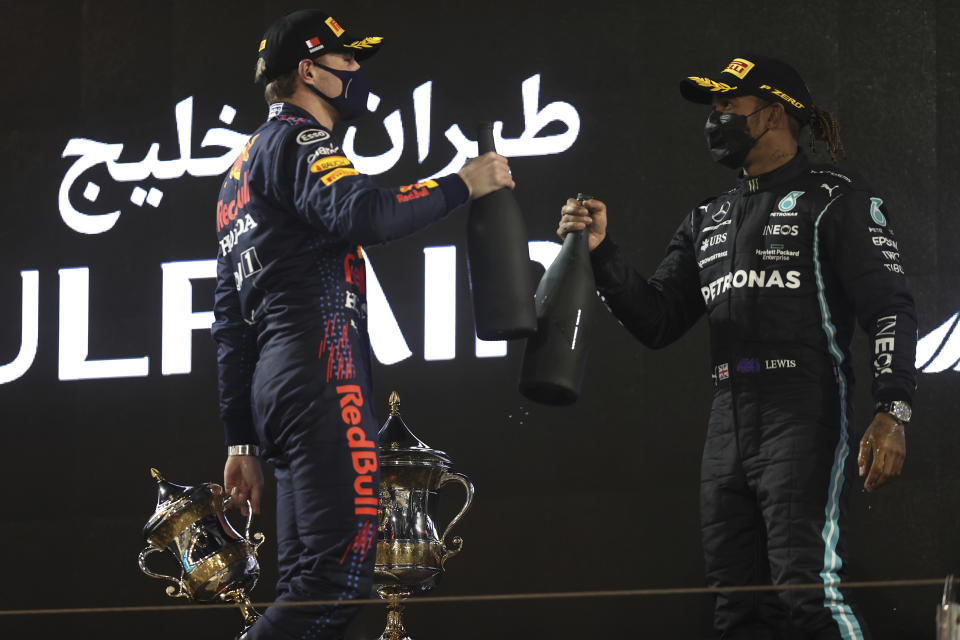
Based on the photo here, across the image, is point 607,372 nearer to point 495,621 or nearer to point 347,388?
point 495,621

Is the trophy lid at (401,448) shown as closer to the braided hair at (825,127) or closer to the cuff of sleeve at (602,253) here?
the cuff of sleeve at (602,253)

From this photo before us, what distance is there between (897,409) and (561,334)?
2.17ft

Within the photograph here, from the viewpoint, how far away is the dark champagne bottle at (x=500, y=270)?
2.43 m

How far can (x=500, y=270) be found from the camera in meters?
2.45

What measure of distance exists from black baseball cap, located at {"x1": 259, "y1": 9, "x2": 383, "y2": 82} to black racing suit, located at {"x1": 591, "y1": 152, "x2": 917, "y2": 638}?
0.73 metres

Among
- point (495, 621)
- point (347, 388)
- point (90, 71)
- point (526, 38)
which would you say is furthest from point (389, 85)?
point (347, 388)

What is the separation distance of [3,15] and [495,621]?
8.95 feet

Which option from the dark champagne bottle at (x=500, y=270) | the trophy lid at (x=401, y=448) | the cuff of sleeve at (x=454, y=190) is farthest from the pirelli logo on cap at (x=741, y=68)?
the trophy lid at (x=401, y=448)

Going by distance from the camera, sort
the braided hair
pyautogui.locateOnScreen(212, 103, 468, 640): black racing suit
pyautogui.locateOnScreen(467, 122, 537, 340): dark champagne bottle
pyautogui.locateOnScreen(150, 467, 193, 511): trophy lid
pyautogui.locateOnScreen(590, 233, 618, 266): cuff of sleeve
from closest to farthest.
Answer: pyautogui.locateOnScreen(212, 103, 468, 640): black racing suit → pyautogui.locateOnScreen(467, 122, 537, 340): dark champagne bottle → pyautogui.locateOnScreen(590, 233, 618, 266): cuff of sleeve → the braided hair → pyautogui.locateOnScreen(150, 467, 193, 511): trophy lid

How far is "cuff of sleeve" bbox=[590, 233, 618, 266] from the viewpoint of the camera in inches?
110

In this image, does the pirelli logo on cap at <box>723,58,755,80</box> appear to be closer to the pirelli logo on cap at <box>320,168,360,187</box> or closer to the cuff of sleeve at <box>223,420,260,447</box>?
the pirelli logo on cap at <box>320,168,360,187</box>

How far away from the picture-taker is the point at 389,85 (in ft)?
14.0

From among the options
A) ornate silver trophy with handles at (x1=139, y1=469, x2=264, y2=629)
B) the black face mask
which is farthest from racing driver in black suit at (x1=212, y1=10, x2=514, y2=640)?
the black face mask

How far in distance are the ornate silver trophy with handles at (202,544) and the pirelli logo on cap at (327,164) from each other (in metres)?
1.07
